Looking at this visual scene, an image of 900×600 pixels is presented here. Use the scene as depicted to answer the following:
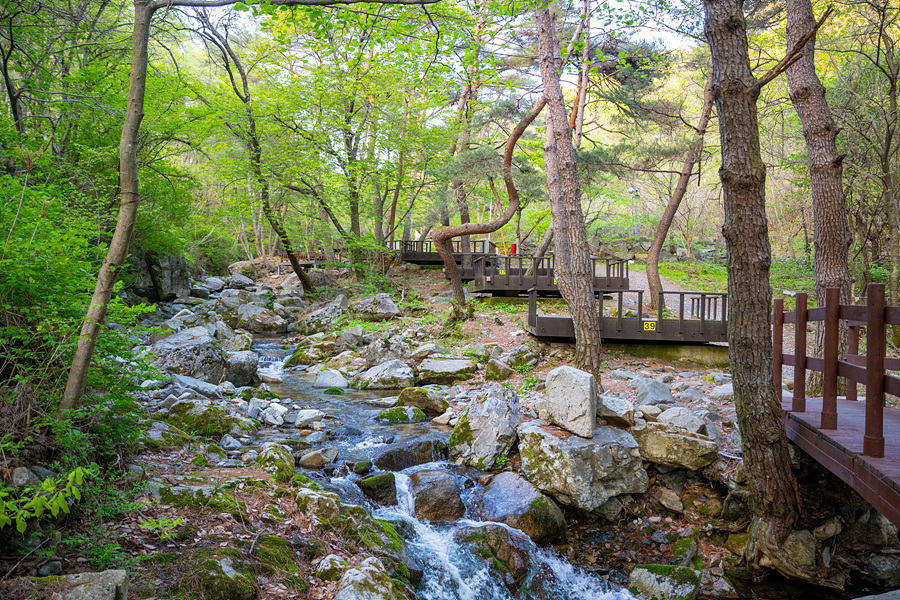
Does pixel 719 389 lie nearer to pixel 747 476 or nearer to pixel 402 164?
pixel 747 476

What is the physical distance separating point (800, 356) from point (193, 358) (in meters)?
8.76

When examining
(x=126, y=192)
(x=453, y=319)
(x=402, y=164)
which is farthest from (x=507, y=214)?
(x=126, y=192)

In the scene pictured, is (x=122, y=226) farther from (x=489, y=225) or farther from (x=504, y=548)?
(x=489, y=225)

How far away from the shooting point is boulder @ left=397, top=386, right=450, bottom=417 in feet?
26.6

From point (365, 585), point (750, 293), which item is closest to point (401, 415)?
point (365, 585)

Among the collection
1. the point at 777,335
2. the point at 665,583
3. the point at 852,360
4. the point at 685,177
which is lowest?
the point at 665,583

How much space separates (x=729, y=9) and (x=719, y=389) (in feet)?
17.0

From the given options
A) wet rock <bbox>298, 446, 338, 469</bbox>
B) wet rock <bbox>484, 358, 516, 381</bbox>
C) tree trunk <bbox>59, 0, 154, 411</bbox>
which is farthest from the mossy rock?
wet rock <bbox>484, 358, 516, 381</bbox>

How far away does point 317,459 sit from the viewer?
581 cm

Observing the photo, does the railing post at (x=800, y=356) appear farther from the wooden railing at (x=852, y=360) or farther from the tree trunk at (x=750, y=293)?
the tree trunk at (x=750, y=293)

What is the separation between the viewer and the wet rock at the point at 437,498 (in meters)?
5.19

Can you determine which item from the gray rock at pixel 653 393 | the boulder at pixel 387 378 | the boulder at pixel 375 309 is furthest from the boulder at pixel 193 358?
the gray rock at pixel 653 393

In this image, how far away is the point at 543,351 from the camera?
1041 centimetres

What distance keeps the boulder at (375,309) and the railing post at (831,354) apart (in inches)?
471
